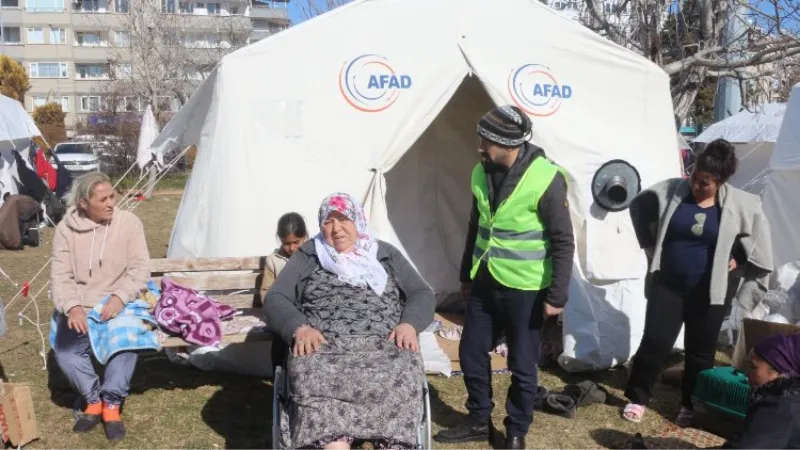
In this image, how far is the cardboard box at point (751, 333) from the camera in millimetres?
4613

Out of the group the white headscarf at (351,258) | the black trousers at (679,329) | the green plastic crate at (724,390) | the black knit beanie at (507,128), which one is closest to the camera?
the white headscarf at (351,258)

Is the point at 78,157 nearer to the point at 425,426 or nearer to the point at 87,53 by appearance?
the point at 87,53

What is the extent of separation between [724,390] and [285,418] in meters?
2.51

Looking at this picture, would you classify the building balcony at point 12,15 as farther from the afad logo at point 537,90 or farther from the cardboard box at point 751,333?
the cardboard box at point 751,333

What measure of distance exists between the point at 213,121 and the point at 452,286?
9.35 feet

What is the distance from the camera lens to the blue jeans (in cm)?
436

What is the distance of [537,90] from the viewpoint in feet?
19.5

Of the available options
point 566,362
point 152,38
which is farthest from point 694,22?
point 152,38

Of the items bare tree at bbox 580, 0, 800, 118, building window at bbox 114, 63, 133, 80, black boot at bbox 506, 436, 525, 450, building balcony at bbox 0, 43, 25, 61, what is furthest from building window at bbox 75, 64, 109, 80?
black boot at bbox 506, 436, 525, 450

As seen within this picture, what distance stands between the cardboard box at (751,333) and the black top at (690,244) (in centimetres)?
59

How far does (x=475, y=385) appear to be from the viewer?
4297mm

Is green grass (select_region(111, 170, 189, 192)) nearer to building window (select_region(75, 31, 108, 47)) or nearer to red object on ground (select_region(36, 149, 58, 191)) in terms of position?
red object on ground (select_region(36, 149, 58, 191))

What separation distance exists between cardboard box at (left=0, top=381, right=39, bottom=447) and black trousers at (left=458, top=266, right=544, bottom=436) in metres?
2.39

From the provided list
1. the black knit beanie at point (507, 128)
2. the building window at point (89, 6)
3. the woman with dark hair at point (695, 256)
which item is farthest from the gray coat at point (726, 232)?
the building window at point (89, 6)
